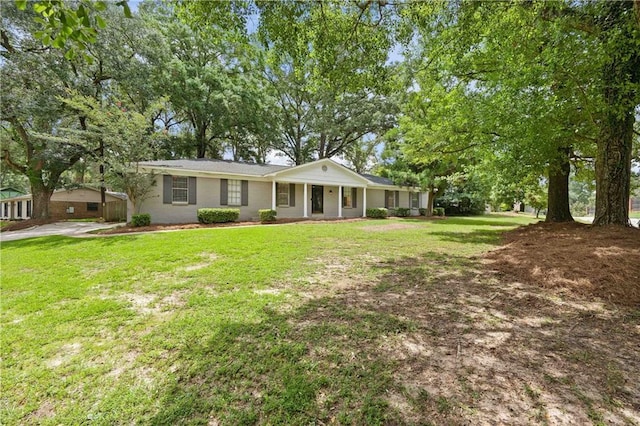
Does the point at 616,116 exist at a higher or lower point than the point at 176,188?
higher

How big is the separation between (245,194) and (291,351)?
14.0 metres

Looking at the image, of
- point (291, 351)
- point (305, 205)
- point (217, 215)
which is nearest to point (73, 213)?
point (217, 215)

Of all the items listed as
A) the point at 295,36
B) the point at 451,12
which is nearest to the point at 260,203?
the point at 295,36

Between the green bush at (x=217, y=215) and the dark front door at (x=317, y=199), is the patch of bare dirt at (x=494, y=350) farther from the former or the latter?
the dark front door at (x=317, y=199)

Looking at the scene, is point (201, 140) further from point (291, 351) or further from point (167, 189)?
point (291, 351)

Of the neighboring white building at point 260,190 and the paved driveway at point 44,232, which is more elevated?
the neighboring white building at point 260,190

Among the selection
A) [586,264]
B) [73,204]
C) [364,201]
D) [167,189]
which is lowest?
[586,264]

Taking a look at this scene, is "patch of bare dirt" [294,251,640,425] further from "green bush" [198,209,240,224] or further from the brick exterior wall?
the brick exterior wall

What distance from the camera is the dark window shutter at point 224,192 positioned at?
1509 centimetres

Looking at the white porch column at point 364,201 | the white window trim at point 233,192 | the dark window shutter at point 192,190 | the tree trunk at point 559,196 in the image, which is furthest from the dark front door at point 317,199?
the tree trunk at point 559,196

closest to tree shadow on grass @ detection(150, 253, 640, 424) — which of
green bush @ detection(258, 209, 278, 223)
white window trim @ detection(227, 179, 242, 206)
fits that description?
green bush @ detection(258, 209, 278, 223)

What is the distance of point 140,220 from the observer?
12094 millimetres

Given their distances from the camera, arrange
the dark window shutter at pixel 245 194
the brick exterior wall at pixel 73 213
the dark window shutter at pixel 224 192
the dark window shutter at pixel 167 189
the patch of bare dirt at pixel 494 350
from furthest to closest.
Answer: the brick exterior wall at pixel 73 213
the dark window shutter at pixel 245 194
the dark window shutter at pixel 224 192
the dark window shutter at pixel 167 189
the patch of bare dirt at pixel 494 350

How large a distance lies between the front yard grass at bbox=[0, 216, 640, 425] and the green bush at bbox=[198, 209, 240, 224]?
8331 mm
